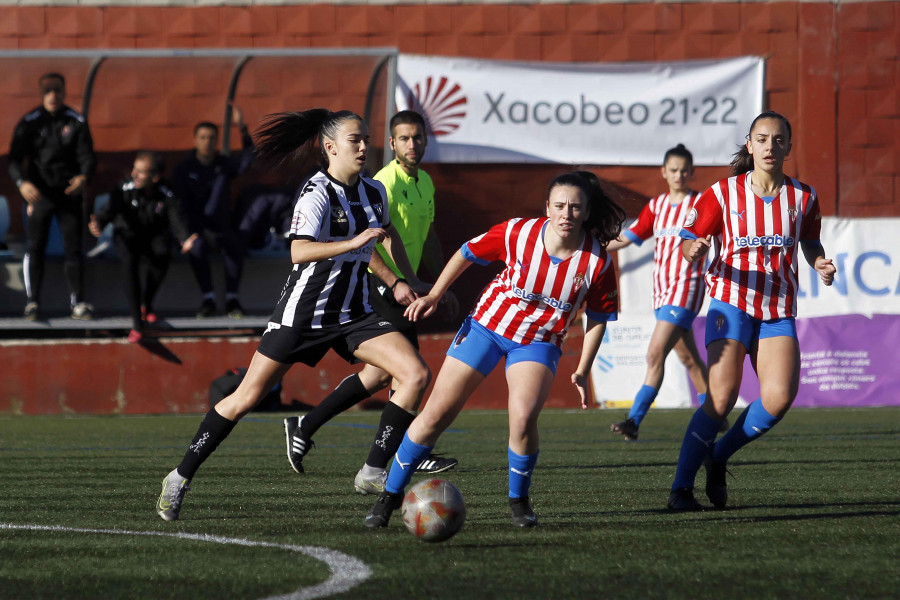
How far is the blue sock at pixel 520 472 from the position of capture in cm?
502

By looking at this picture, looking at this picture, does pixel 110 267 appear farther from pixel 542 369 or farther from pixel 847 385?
pixel 542 369

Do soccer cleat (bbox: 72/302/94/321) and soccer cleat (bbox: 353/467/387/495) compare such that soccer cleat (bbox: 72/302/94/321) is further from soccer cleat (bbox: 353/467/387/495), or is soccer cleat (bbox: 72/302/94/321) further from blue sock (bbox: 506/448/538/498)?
blue sock (bbox: 506/448/538/498)

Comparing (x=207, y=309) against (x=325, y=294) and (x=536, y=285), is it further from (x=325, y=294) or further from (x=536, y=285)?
(x=536, y=285)

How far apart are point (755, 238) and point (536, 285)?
1167 millimetres

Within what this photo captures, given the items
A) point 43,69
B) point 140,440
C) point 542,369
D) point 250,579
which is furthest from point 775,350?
point 43,69

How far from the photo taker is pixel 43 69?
1398cm

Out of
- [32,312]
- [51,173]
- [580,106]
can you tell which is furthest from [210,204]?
[580,106]

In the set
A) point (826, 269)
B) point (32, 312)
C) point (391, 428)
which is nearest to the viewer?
point (826, 269)

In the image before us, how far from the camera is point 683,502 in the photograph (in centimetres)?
555

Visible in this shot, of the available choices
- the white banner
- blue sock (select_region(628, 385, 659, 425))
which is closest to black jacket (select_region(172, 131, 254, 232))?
the white banner

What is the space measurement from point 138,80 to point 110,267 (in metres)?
2.25

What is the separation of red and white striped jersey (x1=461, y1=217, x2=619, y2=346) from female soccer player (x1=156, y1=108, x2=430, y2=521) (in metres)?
0.65

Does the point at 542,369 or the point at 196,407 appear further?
the point at 196,407

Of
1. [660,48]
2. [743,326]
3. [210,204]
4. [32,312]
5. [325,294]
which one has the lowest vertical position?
[32,312]
